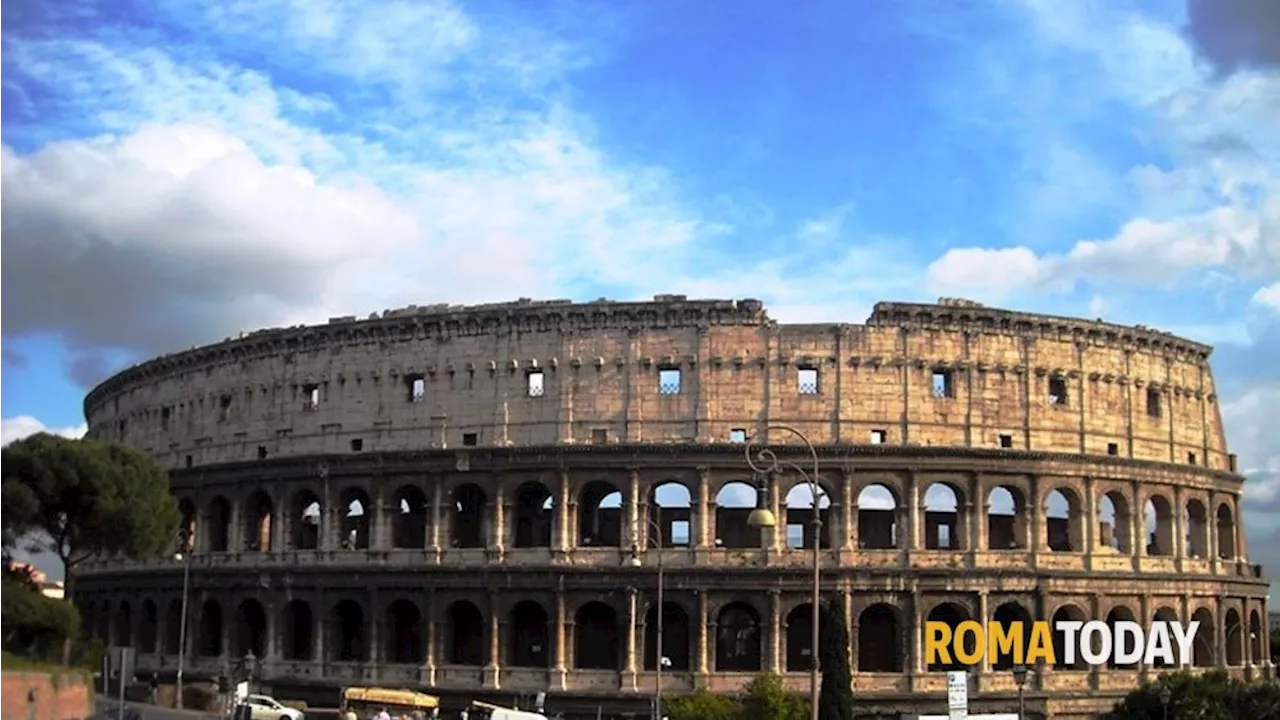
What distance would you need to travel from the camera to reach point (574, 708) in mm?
47656

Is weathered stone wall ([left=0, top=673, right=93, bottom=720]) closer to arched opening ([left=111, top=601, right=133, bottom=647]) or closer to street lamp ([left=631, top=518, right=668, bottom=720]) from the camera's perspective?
street lamp ([left=631, top=518, right=668, bottom=720])

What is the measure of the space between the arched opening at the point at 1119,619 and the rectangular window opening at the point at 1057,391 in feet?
23.3

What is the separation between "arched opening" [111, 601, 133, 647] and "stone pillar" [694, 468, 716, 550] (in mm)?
26640

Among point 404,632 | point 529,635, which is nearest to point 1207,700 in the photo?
point 529,635

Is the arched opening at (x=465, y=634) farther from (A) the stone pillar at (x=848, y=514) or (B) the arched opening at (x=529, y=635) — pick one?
(A) the stone pillar at (x=848, y=514)

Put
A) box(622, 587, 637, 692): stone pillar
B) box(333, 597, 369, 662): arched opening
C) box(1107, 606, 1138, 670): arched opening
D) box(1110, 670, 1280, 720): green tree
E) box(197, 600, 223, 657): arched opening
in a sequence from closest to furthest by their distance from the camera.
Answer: box(1110, 670, 1280, 720): green tree
box(622, 587, 637, 692): stone pillar
box(1107, 606, 1138, 670): arched opening
box(333, 597, 369, 662): arched opening
box(197, 600, 223, 657): arched opening

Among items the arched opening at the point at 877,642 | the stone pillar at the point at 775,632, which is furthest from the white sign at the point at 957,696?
the arched opening at the point at 877,642

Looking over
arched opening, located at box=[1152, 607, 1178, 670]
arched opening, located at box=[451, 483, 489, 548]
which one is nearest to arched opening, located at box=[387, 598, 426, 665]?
arched opening, located at box=[451, 483, 489, 548]

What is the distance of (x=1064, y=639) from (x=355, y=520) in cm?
2516

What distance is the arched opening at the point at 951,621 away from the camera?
47875 mm

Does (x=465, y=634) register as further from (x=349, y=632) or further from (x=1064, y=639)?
(x=1064, y=639)

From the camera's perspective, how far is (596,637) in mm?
51219

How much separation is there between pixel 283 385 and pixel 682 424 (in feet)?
50.7

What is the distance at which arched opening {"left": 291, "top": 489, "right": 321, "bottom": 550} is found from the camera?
54438 mm
